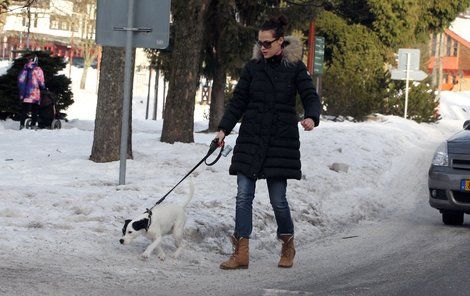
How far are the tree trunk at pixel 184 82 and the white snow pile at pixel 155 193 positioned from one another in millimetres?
447

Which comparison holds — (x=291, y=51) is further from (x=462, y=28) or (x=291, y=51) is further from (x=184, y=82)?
(x=462, y=28)

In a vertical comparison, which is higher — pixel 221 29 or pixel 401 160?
pixel 221 29

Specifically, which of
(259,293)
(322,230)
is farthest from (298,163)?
(322,230)

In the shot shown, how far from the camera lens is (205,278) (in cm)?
781

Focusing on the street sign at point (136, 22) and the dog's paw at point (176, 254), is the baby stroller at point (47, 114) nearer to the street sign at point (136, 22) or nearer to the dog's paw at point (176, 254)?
the street sign at point (136, 22)

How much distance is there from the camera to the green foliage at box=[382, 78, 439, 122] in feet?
130

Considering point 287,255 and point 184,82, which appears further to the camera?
point 184,82

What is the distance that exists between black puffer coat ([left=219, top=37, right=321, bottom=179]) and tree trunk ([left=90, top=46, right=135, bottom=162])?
5788mm

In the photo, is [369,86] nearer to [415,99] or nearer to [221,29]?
[415,99]

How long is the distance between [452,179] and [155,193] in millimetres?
3229

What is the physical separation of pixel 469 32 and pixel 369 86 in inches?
3987

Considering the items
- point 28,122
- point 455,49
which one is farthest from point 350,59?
point 455,49

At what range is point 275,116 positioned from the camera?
809 cm

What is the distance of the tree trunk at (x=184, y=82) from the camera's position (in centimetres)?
1708
